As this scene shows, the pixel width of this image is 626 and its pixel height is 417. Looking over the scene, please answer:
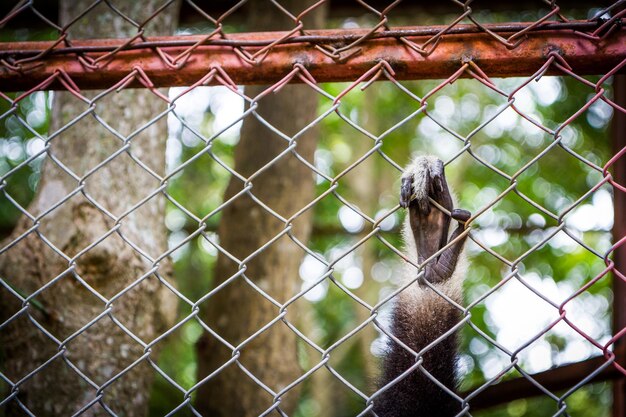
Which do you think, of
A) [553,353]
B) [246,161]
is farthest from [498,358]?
[246,161]

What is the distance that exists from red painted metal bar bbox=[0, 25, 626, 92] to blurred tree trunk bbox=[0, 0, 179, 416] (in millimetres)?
719

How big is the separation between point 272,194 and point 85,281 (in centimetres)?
194

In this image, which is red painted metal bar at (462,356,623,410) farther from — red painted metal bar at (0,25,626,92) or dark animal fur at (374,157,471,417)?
red painted metal bar at (0,25,626,92)

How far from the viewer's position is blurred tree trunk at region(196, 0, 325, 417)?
4090mm

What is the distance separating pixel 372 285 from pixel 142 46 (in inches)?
203

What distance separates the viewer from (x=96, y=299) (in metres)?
2.59

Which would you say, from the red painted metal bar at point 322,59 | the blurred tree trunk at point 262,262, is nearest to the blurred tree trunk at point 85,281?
the red painted metal bar at point 322,59

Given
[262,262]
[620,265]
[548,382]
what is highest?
[262,262]

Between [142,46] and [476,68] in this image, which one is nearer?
[476,68]

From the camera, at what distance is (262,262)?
13.7 feet

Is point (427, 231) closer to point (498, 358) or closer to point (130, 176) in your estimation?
point (130, 176)

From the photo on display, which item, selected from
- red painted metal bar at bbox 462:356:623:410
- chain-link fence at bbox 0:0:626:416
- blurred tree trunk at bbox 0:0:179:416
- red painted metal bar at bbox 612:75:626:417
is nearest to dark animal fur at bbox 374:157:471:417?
chain-link fence at bbox 0:0:626:416

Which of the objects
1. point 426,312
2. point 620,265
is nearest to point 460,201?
point 620,265

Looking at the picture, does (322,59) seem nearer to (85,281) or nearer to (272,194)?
(85,281)
